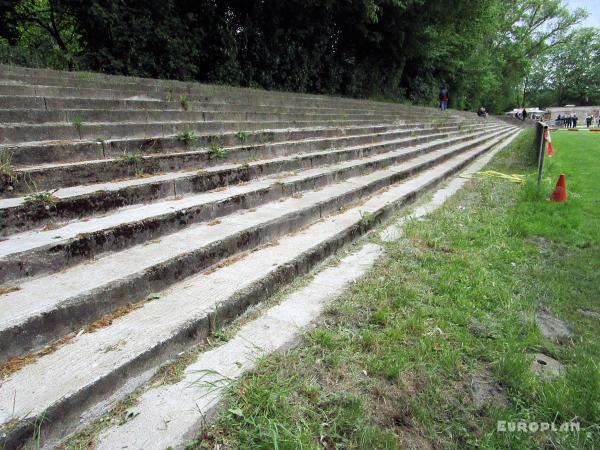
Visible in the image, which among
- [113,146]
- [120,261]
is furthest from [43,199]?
[113,146]

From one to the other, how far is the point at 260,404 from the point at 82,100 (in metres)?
4.13

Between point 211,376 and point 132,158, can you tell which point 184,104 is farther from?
point 211,376

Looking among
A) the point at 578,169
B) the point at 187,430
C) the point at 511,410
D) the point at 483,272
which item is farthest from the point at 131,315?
the point at 578,169

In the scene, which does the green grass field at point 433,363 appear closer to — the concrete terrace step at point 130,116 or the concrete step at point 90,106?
the concrete terrace step at point 130,116

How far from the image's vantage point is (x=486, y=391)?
69.2 inches

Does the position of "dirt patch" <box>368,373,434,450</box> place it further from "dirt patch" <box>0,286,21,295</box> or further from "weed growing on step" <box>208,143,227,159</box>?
"weed growing on step" <box>208,143,227,159</box>

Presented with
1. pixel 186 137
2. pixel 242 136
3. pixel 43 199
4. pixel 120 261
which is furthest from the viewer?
pixel 242 136

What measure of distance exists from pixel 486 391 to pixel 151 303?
1781 mm

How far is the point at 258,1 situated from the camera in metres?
12.4

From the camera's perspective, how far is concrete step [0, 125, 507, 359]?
5.45 feet

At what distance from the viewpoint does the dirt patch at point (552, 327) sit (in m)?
2.22

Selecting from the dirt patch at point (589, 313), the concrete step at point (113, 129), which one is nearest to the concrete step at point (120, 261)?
the concrete step at point (113, 129)

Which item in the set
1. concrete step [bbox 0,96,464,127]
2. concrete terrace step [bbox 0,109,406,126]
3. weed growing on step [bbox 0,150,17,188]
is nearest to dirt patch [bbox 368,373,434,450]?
weed growing on step [bbox 0,150,17,188]

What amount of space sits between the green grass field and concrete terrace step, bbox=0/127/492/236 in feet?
5.69
